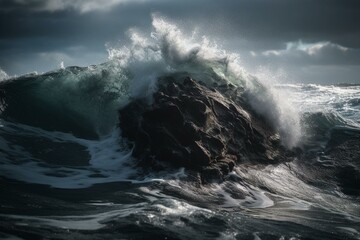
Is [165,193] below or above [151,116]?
below

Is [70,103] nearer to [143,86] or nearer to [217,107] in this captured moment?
[143,86]

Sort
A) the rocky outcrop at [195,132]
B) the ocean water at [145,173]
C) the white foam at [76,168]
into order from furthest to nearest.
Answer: the rocky outcrop at [195,132]
the white foam at [76,168]
the ocean water at [145,173]

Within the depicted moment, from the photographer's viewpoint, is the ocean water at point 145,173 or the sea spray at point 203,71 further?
the sea spray at point 203,71

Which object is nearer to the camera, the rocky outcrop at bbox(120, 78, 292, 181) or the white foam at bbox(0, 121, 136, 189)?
the white foam at bbox(0, 121, 136, 189)

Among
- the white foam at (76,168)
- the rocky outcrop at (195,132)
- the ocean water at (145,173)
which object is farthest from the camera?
the rocky outcrop at (195,132)

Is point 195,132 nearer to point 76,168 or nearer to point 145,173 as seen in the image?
point 145,173

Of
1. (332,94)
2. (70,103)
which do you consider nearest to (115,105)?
(70,103)
